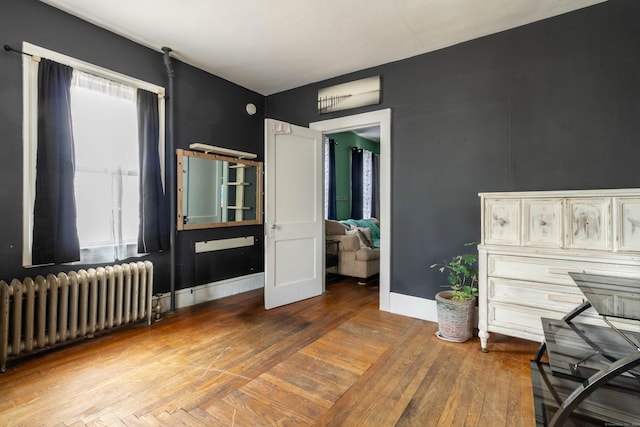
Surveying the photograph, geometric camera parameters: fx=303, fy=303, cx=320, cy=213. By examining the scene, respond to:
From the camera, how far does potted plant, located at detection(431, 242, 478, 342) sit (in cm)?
250

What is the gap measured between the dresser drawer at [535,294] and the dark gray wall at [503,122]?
0.62m

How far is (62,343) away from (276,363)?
1721mm

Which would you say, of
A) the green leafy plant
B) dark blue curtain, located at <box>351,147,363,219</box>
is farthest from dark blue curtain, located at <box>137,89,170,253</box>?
dark blue curtain, located at <box>351,147,363,219</box>

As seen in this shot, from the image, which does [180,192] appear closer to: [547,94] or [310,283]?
[310,283]

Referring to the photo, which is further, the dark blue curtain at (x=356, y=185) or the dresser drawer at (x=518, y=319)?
the dark blue curtain at (x=356, y=185)

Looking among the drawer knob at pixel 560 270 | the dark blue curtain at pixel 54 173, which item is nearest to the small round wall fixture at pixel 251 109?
the dark blue curtain at pixel 54 173

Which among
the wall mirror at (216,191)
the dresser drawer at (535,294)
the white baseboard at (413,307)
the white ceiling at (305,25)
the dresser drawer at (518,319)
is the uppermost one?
the white ceiling at (305,25)

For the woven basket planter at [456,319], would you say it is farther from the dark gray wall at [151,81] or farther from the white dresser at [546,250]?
the dark gray wall at [151,81]

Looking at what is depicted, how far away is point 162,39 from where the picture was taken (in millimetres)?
2846

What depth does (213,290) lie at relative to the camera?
3.59 metres

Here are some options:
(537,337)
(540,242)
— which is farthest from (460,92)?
(537,337)

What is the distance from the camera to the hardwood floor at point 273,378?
162 cm

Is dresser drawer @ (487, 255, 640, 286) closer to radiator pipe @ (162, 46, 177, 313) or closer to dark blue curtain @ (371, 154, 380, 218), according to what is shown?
radiator pipe @ (162, 46, 177, 313)

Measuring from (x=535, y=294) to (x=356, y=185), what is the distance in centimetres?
474
